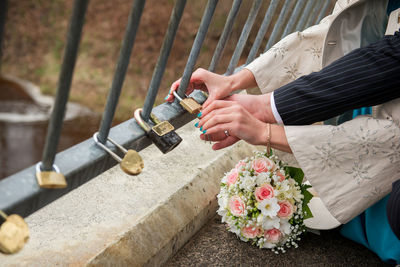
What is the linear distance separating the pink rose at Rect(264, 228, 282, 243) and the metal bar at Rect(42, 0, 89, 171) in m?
0.63

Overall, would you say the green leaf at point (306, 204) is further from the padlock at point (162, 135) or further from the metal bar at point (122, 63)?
the metal bar at point (122, 63)

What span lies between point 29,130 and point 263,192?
639 centimetres

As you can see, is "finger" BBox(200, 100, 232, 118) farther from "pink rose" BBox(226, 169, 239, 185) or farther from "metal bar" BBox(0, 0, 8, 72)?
"metal bar" BBox(0, 0, 8, 72)

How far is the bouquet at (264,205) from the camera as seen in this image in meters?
1.13

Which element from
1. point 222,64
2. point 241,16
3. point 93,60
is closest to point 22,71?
point 93,60


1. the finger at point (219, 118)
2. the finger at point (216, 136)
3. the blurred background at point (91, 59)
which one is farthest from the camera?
the blurred background at point (91, 59)

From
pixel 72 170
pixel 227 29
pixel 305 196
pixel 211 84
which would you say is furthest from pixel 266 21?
pixel 72 170

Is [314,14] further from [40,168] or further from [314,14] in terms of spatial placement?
[40,168]

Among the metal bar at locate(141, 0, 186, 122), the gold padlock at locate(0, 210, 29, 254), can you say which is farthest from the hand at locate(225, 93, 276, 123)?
the gold padlock at locate(0, 210, 29, 254)

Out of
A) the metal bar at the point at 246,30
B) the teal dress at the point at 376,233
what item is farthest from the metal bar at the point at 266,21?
the teal dress at the point at 376,233

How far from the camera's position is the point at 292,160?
145 centimetres

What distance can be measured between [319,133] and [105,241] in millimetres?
560

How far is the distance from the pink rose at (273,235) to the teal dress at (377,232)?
0.77ft

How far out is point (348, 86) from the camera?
3.37 feet
